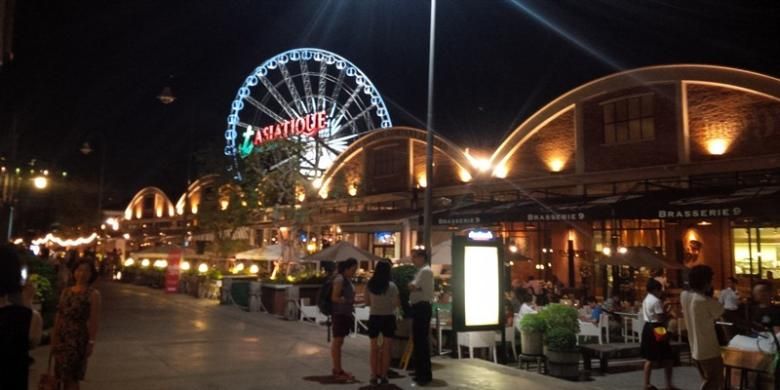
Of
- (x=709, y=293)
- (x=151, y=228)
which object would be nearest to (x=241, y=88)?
(x=151, y=228)

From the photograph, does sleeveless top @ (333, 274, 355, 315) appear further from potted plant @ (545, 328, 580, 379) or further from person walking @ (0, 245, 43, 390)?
person walking @ (0, 245, 43, 390)

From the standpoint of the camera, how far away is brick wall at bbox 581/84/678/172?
20.2 m

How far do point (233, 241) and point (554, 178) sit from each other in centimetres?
1456

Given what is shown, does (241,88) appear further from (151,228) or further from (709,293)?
(709,293)

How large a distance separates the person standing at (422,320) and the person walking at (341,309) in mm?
909

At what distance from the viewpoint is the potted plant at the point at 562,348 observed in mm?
10125

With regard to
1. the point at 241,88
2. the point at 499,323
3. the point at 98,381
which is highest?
the point at 241,88

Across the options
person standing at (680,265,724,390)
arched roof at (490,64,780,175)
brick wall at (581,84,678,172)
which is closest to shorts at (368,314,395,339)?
person standing at (680,265,724,390)

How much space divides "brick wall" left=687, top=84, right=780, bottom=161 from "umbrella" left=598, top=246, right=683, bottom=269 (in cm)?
491

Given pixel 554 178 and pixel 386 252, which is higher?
pixel 554 178

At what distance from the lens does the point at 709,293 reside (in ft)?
23.9

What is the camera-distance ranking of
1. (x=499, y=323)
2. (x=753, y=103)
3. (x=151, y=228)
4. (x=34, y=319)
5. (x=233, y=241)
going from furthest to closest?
(x=151, y=228) → (x=233, y=241) → (x=753, y=103) → (x=499, y=323) → (x=34, y=319)

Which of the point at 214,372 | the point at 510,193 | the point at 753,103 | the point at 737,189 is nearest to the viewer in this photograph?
the point at 214,372

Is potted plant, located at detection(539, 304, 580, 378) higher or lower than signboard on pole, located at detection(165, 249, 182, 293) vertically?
lower
